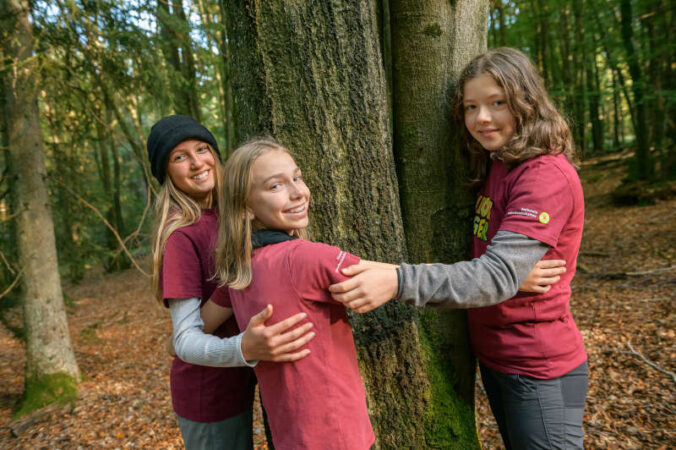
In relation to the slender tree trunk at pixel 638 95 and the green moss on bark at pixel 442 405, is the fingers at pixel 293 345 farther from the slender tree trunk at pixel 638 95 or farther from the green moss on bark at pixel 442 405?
the slender tree trunk at pixel 638 95

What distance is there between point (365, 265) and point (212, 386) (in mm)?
1013

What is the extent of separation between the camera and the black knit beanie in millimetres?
1869

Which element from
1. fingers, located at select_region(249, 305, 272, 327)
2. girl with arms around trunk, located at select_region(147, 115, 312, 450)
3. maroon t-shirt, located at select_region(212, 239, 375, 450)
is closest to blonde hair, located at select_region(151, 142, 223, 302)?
girl with arms around trunk, located at select_region(147, 115, 312, 450)

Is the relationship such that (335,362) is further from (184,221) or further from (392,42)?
(392,42)

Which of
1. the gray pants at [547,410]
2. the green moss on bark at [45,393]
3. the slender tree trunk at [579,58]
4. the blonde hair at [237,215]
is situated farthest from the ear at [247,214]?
the slender tree trunk at [579,58]

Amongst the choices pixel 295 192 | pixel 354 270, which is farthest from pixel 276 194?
pixel 354 270

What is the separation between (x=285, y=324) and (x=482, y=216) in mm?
1098

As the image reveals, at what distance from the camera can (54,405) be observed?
4.89 meters

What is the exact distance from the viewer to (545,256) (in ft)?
5.36

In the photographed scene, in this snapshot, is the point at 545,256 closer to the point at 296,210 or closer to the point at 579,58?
the point at 296,210

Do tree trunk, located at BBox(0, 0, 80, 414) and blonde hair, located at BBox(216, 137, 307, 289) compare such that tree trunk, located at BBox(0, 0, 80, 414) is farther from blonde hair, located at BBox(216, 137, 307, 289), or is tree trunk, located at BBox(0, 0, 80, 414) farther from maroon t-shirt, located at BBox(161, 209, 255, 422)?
blonde hair, located at BBox(216, 137, 307, 289)

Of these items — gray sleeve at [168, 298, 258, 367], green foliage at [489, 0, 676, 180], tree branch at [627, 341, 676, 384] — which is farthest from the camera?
green foliage at [489, 0, 676, 180]

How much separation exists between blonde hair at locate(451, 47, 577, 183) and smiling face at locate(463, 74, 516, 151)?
0.08 ft

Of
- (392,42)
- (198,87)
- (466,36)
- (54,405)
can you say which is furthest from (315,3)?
(198,87)
